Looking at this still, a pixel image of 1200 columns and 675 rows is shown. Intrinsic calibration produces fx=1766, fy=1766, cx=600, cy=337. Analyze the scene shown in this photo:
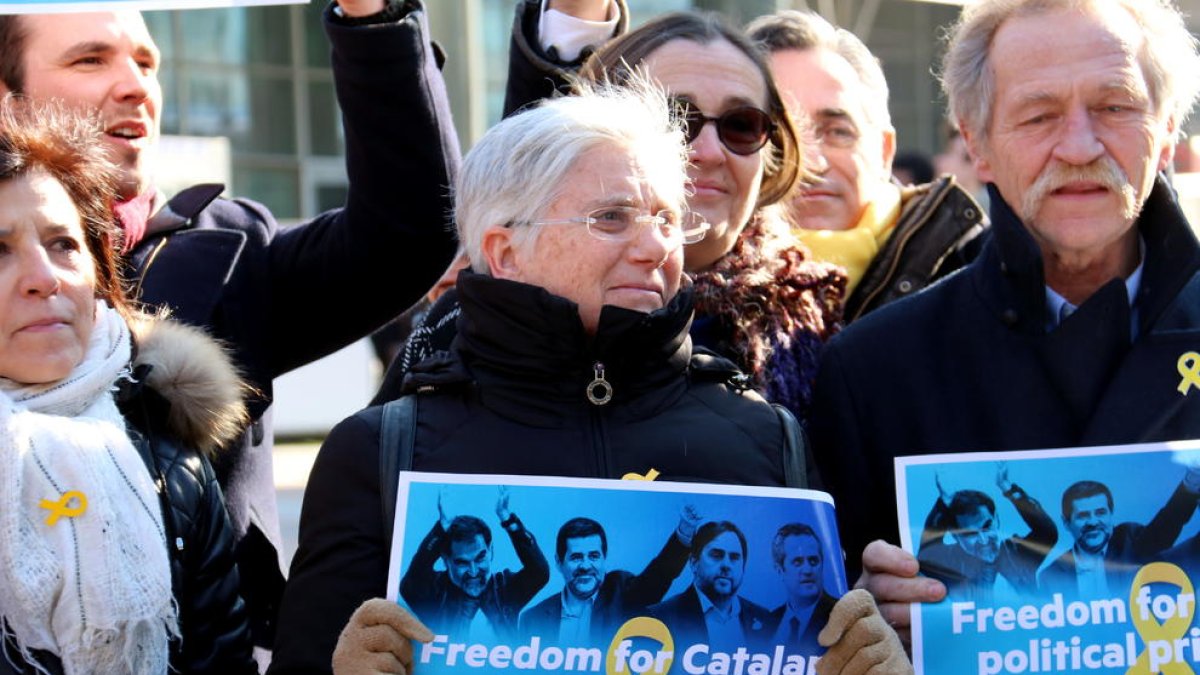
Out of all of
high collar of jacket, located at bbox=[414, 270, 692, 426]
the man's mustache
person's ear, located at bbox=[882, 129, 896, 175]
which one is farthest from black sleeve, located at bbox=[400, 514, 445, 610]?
person's ear, located at bbox=[882, 129, 896, 175]

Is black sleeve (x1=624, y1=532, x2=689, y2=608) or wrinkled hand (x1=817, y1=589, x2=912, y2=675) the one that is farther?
black sleeve (x1=624, y1=532, x2=689, y2=608)

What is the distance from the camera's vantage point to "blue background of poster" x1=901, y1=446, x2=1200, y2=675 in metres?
2.88

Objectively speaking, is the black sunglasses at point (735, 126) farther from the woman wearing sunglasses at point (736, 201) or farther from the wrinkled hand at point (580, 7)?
the wrinkled hand at point (580, 7)

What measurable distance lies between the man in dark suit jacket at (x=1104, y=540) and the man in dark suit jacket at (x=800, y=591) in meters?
0.40

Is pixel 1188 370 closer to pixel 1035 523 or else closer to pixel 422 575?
pixel 1035 523

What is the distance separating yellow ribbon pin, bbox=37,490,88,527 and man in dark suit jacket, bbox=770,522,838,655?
116cm

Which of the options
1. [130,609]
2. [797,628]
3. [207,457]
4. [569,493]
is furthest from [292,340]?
[797,628]

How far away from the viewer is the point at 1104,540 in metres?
2.93

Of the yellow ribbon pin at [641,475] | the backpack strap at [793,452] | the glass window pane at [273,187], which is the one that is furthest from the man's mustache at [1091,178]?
the glass window pane at [273,187]

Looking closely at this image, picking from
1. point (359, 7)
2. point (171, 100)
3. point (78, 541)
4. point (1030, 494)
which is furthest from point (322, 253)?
point (171, 100)

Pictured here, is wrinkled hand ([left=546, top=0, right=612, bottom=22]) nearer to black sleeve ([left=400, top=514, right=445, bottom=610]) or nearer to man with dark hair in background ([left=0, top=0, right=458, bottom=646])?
man with dark hair in background ([left=0, top=0, right=458, bottom=646])

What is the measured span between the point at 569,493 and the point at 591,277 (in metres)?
0.41

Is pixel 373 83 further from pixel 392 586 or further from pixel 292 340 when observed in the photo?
pixel 392 586

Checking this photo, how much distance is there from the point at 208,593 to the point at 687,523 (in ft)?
2.95
